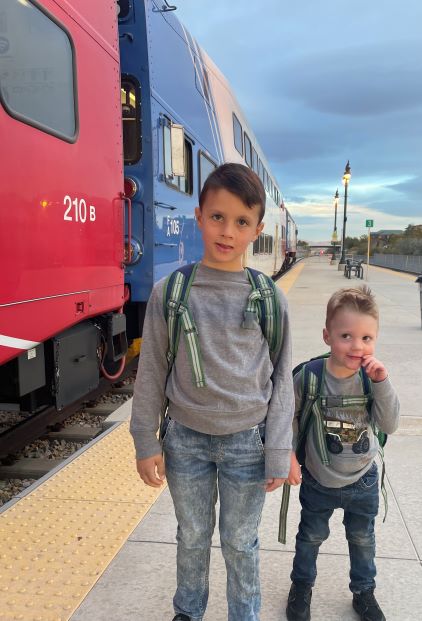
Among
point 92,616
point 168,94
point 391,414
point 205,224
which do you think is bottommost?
point 92,616

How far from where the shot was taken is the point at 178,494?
1.91 meters

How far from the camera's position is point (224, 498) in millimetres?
1902

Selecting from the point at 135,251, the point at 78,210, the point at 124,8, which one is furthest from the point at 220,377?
the point at 124,8

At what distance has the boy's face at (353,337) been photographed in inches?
78.3

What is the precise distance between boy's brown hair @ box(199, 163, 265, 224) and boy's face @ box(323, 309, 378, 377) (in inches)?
20.4

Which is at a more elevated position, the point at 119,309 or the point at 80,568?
the point at 119,309

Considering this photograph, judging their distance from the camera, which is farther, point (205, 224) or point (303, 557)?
point (303, 557)

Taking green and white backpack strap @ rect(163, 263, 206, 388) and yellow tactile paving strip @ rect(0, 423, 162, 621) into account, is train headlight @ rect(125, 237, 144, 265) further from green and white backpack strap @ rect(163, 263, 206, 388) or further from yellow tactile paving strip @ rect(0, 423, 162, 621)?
green and white backpack strap @ rect(163, 263, 206, 388)

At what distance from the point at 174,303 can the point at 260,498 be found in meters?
0.70

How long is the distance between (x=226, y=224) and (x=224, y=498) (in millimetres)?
885

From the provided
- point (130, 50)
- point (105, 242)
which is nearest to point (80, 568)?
point (105, 242)

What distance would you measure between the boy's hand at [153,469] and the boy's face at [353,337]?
27.9 inches

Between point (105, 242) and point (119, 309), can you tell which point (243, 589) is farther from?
point (119, 309)

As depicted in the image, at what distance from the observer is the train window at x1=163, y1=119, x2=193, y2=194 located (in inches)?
217
